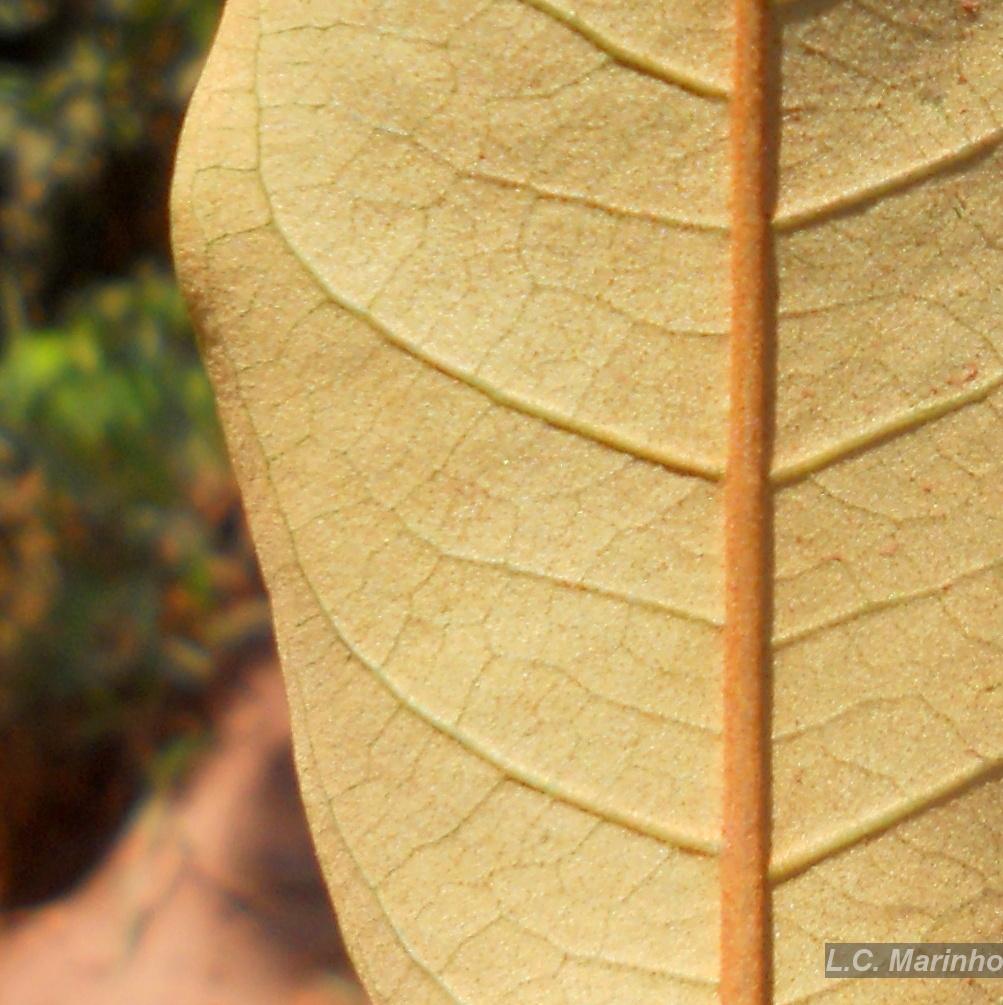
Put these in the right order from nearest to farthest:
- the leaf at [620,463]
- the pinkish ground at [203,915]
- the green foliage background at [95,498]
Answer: the leaf at [620,463]
the pinkish ground at [203,915]
the green foliage background at [95,498]

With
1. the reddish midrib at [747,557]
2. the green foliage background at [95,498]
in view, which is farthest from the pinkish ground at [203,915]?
the reddish midrib at [747,557]

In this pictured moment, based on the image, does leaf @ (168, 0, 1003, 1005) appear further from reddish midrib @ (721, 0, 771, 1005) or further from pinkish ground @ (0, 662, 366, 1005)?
pinkish ground @ (0, 662, 366, 1005)

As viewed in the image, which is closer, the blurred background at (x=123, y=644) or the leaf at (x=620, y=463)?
the leaf at (x=620, y=463)

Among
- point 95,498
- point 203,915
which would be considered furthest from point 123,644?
point 203,915

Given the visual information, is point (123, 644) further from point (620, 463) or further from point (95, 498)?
point (620, 463)

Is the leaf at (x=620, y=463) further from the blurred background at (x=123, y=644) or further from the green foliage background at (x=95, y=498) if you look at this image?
the green foliage background at (x=95, y=498)

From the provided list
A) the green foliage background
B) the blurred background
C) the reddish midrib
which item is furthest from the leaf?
the green foliage background

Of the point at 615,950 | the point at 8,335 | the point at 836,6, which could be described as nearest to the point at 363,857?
the point at 615,950
